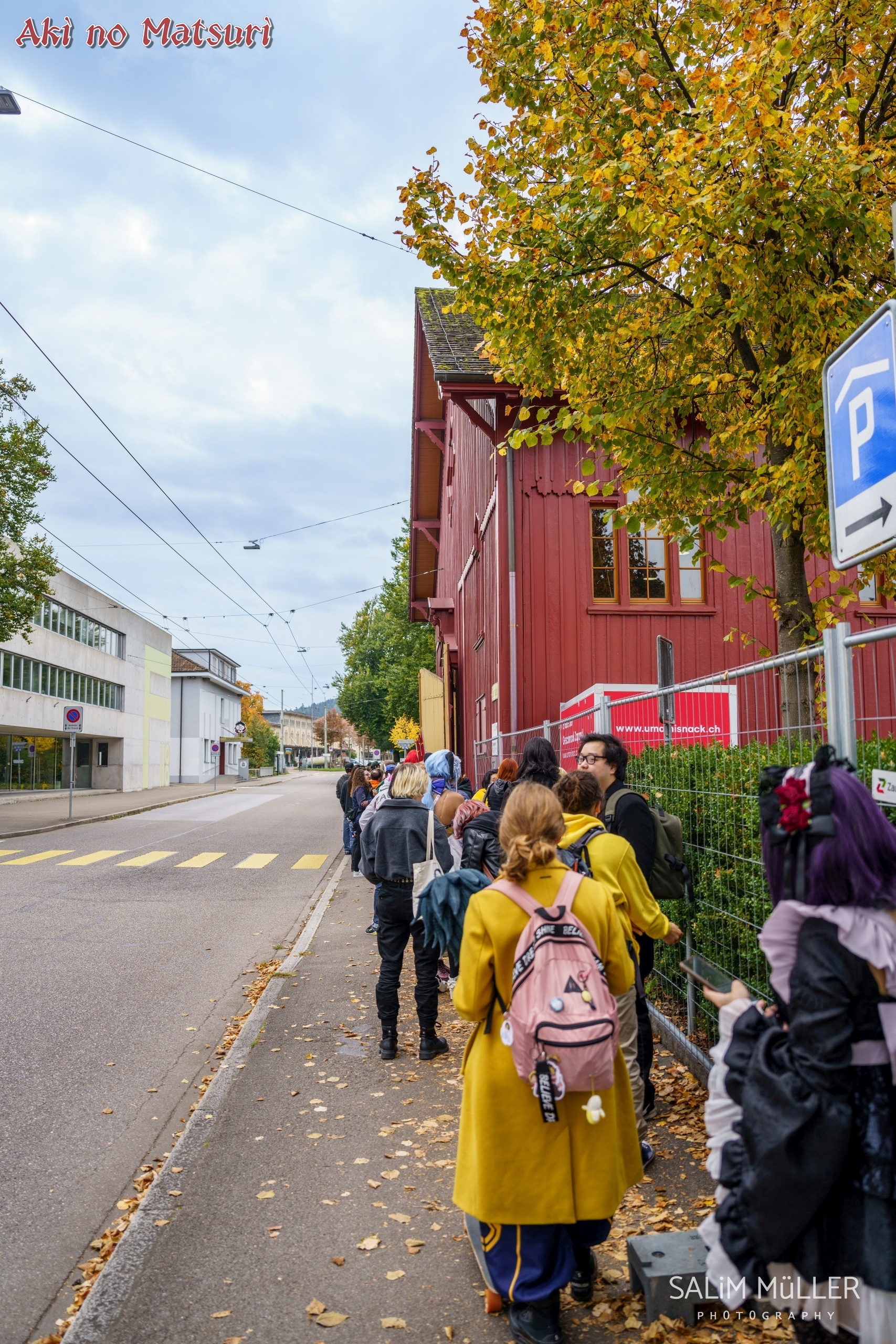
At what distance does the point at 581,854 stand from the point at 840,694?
4.24 ft

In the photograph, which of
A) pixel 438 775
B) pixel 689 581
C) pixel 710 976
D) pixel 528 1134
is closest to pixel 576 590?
pixel 689 581

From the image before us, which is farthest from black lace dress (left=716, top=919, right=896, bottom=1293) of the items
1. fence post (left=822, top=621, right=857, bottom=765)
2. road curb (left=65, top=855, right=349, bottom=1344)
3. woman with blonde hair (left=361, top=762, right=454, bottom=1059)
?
woman with blonde hair (left=361, top=762, right=454, bottom=1059)

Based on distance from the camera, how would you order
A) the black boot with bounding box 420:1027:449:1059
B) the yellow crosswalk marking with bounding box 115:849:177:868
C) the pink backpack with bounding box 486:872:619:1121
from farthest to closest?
1. the yellow crosswalk marking with bounding box 115:849:177:868
2. the black boot with bounding box 420:1027:449:1059
3. the pink backpack with bounding box 486:872:619:1121

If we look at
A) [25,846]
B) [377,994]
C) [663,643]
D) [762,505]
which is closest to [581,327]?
[762,505]

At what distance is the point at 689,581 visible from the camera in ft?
46.7

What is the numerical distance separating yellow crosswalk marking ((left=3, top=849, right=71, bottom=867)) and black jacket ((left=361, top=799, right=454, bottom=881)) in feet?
41.5

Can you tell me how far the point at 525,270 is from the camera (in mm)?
6926

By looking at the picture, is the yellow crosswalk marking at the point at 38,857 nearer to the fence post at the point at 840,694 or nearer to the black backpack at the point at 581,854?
the black backpack at the point at 581,854

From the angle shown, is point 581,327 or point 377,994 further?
point 581,327

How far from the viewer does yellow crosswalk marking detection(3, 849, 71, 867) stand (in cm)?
1716

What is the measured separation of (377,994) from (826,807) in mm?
4733

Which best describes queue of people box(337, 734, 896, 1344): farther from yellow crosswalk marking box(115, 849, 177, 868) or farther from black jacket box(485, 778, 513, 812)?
yellow crosswalk marking box(115, 849, 177, 868)

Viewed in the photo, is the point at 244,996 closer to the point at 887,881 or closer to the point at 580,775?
the point at 580,775

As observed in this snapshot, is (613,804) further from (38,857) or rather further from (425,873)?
(38,857)
